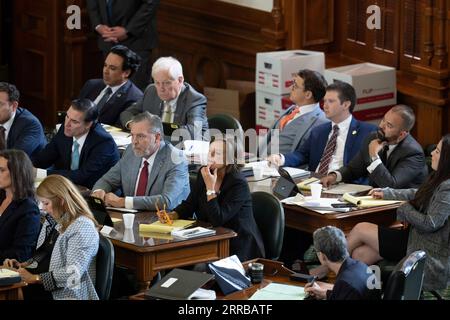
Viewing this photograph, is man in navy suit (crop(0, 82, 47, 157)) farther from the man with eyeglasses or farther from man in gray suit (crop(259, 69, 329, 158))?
the man with eyeglasses

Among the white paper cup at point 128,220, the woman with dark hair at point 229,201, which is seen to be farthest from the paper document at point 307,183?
the white paper cup at point 128,220

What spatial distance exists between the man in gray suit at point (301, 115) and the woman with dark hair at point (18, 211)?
2566 mm

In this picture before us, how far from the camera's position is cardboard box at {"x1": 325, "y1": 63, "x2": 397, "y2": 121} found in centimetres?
929

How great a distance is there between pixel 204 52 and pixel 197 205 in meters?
4.62

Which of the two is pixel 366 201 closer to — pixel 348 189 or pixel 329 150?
pixel 348 189

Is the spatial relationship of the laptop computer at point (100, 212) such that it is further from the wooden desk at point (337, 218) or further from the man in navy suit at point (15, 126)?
the man in navy suit at point (15, 126)

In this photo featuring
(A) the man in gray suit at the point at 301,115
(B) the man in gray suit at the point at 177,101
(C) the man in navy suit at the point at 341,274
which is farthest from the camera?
(B) the man in gray suit at the point at 177,101

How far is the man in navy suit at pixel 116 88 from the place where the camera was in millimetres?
9398

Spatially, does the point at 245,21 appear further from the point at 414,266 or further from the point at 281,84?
the point at 414,266

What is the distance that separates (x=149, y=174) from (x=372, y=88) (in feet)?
8.77

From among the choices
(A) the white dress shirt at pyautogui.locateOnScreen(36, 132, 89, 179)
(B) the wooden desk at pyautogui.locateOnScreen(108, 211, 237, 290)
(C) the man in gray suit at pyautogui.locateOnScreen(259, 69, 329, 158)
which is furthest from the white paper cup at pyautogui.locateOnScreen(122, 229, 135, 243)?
(C) the man in gray suit at pyautogui.locateOnScreen(259, 69, 329, 158)

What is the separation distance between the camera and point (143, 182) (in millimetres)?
7340

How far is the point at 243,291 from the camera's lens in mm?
5734

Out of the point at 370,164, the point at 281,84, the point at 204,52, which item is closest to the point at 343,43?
the point at 281,84
